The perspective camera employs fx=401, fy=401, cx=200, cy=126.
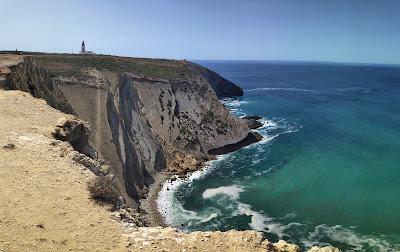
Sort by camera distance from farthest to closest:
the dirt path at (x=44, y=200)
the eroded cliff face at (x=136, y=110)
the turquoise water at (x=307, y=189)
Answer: the eroded cliff face at (x=136, y=110)
the turquoise water at (x=307, y=189)
the dirt path at (x=44, y=200)

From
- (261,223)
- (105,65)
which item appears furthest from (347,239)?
(105,65)

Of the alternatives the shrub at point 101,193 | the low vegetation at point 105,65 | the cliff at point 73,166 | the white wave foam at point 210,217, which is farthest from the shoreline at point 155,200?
the low vegetation at point 105,65

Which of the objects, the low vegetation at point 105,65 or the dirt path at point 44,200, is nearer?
the dirt path at point 44,200

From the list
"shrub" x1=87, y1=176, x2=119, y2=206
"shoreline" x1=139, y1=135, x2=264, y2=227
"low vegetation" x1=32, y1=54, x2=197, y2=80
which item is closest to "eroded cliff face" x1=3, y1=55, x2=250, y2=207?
"low vegetation" x1=32, y1=54, x2=197, y2=80

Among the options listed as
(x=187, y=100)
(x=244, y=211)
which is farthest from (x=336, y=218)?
(x=187, y=100)

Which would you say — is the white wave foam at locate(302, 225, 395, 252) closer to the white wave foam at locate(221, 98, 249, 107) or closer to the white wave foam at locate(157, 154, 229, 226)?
the white wave foam at locate(157, 154, 229, 226)

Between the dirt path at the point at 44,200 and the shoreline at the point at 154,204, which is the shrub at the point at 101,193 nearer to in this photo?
the dirt path at the point at 44,200
